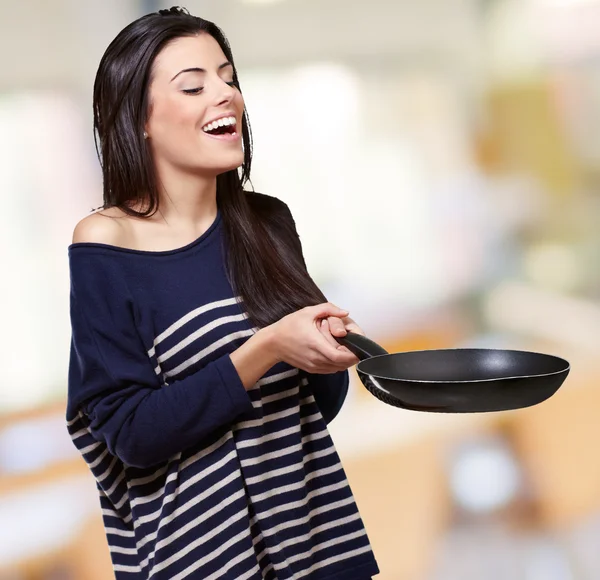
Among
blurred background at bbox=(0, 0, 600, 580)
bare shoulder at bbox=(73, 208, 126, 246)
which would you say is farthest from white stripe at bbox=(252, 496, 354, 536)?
blurred background at bbox=(0, 0, 600, 580)

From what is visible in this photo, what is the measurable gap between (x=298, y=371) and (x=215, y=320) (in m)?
0.12

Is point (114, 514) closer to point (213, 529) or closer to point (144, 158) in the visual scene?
point (213, 529)

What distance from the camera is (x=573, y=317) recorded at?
294 cm

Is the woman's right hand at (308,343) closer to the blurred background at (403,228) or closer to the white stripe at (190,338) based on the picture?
the white stripe at (190,338)

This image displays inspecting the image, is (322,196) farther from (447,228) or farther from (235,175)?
(235,175)

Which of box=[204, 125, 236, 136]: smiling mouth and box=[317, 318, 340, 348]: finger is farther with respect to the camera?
box=[204, 125, 236, 136]: smiling mouth

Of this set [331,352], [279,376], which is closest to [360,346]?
[331,352]

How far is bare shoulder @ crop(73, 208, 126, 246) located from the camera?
3.12 ft

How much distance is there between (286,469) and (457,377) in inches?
8.2

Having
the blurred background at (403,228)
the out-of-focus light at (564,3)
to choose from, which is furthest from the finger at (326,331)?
the out-of-focus light at (564,3)

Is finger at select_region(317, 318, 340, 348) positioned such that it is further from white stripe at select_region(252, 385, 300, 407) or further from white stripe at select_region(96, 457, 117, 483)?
white stripe at select_region(96, 457, 117, 483)

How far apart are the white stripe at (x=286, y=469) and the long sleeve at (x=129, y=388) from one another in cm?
7

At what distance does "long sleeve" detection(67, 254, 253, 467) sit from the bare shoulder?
0.08ft

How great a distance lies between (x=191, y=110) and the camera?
3.27 ft
